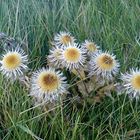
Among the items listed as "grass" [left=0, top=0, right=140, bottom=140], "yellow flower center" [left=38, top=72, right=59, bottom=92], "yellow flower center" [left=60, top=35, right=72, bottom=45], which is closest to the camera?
"yellow flower center" [left=38, top=72, right=59, bottom=92]

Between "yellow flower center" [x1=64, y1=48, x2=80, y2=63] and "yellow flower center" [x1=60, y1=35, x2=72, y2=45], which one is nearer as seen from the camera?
"yellow flower center" [x1=64, y1=48, x2=80, y2=63]

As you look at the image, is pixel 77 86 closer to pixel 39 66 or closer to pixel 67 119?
pixel 67 119

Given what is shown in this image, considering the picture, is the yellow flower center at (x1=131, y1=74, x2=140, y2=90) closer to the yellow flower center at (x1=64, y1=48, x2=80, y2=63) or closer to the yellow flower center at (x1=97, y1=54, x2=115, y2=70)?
the yellow flower center at (x1=97, y1=54, x2=115, y2=70)

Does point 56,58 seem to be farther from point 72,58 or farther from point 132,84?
point 132,84

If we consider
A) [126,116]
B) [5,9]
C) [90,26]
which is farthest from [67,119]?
[5,9]

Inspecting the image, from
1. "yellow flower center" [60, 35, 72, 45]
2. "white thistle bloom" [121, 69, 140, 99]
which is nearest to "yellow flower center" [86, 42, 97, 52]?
"yellow flower center" [60, 35, 72, 45]

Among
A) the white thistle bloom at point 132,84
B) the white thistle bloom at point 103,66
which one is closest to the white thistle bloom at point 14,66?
the white thistle bloom at point 103,66

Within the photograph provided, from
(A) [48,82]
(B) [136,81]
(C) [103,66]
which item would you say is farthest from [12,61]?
(B) [136,81]

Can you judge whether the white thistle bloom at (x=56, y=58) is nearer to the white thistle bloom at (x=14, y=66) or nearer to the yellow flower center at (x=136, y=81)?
the white thistle bloom at (x=14, y=66)
